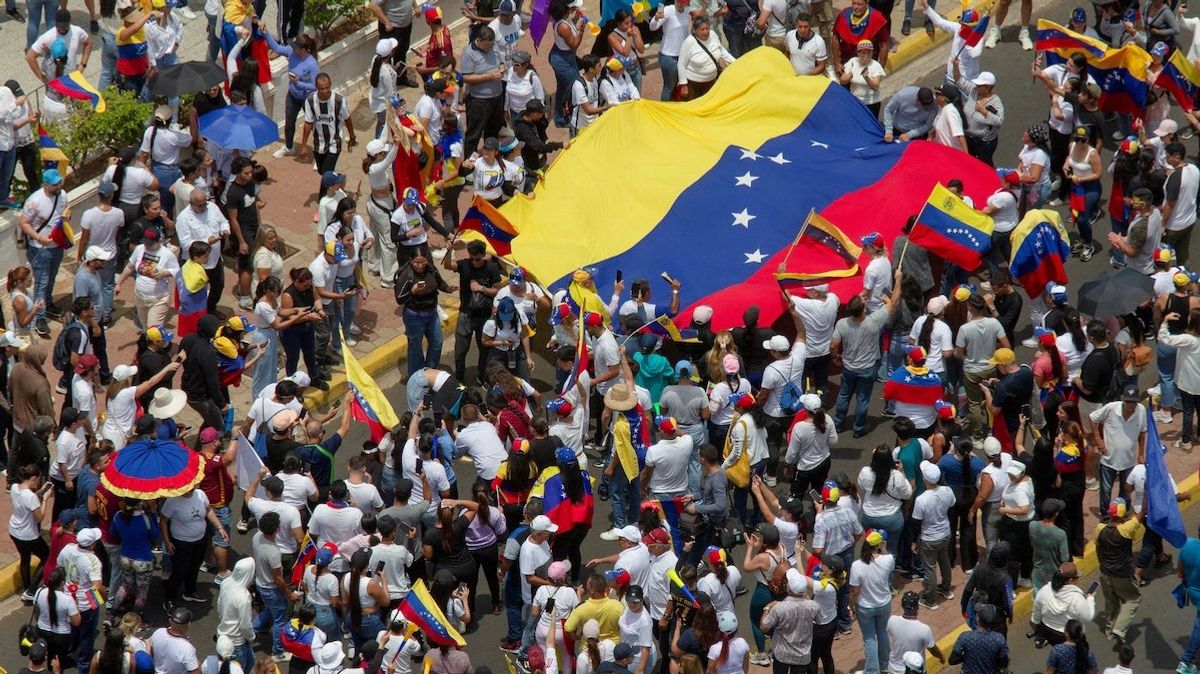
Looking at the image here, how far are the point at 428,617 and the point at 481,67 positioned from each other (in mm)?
9512

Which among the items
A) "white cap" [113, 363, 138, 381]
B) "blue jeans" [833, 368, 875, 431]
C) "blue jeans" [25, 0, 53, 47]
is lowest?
"blue jeans" [833, 368, 875, 431]

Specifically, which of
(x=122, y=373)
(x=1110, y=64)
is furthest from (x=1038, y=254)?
(x=122, y=373)

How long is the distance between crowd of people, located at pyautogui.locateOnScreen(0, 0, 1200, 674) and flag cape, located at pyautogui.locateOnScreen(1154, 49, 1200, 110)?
13 cm

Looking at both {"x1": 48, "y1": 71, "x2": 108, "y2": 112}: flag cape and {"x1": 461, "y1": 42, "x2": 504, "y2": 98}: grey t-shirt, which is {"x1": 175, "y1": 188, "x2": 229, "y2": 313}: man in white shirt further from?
{"x1": 461, "y1": 42, "x2": 504, "y2": 98}: grey t-shirt

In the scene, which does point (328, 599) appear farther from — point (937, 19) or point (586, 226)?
point (937, 19)

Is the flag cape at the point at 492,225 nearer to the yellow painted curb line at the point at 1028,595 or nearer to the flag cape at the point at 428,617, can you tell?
the flag cape at the point at 428,617

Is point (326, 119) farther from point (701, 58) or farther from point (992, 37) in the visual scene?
point (992, 37)

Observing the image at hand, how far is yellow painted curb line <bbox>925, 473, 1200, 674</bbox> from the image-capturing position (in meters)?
21.1

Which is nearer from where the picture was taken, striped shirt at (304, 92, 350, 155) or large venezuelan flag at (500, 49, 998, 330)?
large venezuelan flag at (500, 49, 998, 330)

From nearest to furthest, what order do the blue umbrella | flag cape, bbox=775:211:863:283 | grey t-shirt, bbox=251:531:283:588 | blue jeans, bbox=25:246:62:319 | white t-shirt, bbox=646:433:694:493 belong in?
grey t-shirt, bbox=251:531:283:588 < white t-shirt, bbox=646:433:694:493 < flag cape, bbox=775:211:863:283 < blue jeans, bbox=25:246:62:319 < the blue umbrella

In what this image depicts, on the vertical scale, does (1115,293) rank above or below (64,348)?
below

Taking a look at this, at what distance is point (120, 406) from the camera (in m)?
22.5

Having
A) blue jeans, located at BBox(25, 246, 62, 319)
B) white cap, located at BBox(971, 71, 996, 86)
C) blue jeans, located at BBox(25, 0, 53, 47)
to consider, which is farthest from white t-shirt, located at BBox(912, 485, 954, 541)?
blue jeans, located at BBox(25, 0, 53, 47)

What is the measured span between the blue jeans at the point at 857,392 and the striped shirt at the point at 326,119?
673cm
